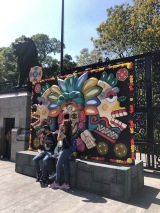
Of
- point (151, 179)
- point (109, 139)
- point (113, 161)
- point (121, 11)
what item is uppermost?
point (121, 11)

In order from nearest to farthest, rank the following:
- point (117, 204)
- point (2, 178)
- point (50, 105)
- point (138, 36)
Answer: point (117, 204) → point (2, 178) → point (50, 105) → point (138, 36)

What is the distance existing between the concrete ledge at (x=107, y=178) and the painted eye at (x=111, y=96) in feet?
5.54

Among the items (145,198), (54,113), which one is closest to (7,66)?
(54,113)

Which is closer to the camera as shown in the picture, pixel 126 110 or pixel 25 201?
pixel 25 201

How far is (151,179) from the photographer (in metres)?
6.51

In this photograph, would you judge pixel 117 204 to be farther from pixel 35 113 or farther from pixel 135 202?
pixel 35 113

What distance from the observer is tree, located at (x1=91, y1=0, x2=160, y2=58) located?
54.4ft

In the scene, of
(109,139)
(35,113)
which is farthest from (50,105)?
(109,139)

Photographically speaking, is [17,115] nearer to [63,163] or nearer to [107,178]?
[63,163]

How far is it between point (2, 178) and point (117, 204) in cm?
364

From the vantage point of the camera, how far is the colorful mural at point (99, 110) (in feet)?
18.0

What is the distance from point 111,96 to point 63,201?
9.50 ft

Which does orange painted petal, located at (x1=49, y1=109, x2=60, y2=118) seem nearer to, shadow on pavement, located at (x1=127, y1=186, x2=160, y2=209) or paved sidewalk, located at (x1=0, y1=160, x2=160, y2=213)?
paved sidewalk, located at (x1=0, y1=160, x2=160, y2=213)

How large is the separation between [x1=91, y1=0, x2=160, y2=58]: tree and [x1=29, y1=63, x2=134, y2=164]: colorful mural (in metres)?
12.0
